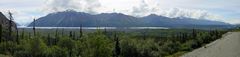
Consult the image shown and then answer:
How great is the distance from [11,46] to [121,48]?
35789 millimetres

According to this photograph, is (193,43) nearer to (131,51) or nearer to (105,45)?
(131,51)

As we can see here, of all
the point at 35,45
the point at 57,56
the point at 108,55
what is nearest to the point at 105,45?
the point at 108,55

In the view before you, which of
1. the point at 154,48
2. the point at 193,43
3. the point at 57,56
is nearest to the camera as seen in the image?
the point at 57,56

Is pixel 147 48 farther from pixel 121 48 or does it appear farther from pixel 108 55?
pixel 108 55

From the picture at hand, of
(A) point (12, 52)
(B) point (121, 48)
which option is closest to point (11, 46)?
(A) point (12, 52)

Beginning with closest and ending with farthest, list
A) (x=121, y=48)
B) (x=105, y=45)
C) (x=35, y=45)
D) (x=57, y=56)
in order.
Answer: (x=105, y=45)
(x=35, y=45)
(x=57, y=56)
(x=121, y=48)

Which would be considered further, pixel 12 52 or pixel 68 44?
pixel 68 44

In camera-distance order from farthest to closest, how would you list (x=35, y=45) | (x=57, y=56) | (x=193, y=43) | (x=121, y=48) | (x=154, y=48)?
(x=193, y=43), (x=154, y=48), (x=121, y=48), (x=57, y=56), (x=35, y=45)

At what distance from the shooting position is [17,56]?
117500mm

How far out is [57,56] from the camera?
406ft

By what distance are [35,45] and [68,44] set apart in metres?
33.9

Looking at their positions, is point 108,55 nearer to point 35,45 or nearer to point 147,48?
point 35,45

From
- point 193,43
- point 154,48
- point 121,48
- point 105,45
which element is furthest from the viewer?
point 193,43

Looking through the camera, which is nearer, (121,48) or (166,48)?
(121,48)
